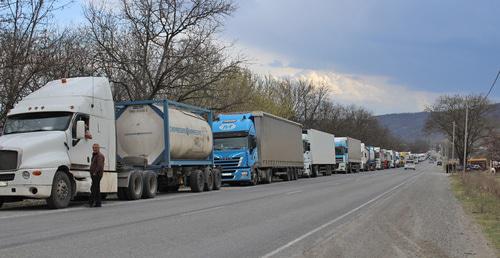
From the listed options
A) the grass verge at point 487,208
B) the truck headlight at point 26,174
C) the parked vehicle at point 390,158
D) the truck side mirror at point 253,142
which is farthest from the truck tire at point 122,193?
the parked vehicle at point 390,158

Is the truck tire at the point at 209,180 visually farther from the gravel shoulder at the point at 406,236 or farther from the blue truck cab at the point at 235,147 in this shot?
the gravel shoulder at the point at 406,236

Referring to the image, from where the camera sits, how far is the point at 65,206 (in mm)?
16531

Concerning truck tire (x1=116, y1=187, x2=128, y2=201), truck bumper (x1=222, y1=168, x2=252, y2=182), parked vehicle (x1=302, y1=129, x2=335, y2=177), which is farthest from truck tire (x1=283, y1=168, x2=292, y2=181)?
truck tire (x1=116, y1=187, x2=128, y2=201)

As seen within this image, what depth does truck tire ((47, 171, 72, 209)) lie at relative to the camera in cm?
1595

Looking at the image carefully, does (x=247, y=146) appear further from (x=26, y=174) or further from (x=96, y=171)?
(x=26, y=174)

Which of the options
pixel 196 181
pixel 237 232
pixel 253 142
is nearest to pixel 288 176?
pixel 253 142

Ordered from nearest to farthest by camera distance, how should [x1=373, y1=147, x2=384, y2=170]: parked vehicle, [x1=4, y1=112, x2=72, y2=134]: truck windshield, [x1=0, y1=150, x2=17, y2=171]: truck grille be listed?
1. [x1=0, y1=150, x2=17, y2=171]: truck grille
2. [x1=4, y1=112, x2=72, y2=134]: truck windshield
3. [x1=373, y1=147, x2=384, y2=170]: parked vehicle

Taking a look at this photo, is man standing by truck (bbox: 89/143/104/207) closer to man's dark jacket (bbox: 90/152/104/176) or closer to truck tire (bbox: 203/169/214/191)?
man's dark jacket (bbox: 90/152/104/176)

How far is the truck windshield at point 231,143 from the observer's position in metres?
32.8

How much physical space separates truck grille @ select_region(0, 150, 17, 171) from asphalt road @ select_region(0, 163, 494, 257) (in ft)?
4.06

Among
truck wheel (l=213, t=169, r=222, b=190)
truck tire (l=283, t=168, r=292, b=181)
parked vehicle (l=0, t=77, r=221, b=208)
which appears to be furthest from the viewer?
truck tire (l=283, t=168, r=292, b=181)

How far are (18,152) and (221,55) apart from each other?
69.6ft

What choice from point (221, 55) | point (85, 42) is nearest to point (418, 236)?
point (221, 55)

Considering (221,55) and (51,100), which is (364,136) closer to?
(221,55)
